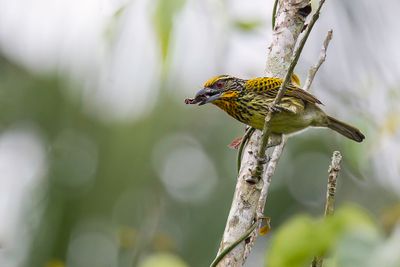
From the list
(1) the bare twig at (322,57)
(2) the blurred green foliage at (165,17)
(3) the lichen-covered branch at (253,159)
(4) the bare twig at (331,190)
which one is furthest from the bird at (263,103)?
(2) the blurred green foliage at (165,17)

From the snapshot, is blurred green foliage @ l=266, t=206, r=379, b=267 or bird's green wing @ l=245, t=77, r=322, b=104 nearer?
blurred green foliage @ l=266, t=206, r=379, b=267

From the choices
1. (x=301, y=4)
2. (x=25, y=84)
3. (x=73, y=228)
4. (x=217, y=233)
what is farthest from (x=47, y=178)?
(x=301, y=4)

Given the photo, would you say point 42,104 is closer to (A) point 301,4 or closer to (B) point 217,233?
(B) point 217,233

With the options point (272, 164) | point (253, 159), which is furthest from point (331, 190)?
point (272, 164)

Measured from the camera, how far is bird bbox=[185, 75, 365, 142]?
266 cm

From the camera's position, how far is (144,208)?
562cm

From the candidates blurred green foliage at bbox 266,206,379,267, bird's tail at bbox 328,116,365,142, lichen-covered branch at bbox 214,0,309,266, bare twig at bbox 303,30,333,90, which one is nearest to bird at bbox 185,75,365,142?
bird's tail at bbox 328,116,365,142

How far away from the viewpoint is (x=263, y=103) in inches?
118

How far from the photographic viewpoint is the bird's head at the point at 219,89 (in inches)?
109

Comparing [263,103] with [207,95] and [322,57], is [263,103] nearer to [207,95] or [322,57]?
[207,95]

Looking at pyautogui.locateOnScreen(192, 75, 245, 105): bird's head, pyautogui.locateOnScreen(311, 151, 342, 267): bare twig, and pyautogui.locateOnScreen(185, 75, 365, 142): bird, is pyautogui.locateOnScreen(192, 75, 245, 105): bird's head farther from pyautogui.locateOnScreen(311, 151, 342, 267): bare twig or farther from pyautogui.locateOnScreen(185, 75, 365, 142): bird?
pyautogui.locateOnScreen(311, 151, 342, 267): bare twig

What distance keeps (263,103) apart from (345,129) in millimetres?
375

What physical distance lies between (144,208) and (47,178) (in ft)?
3.56

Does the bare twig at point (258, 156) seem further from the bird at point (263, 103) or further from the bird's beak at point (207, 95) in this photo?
the bird's beak at point (207, 95)
